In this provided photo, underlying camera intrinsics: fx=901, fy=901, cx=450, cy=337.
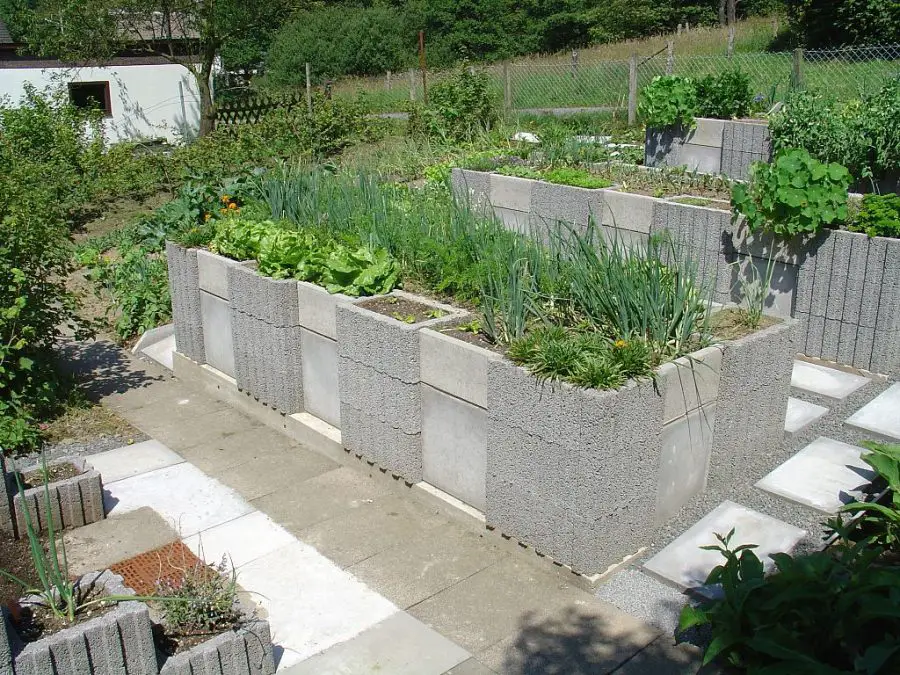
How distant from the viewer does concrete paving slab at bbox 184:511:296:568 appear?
4.57 meters

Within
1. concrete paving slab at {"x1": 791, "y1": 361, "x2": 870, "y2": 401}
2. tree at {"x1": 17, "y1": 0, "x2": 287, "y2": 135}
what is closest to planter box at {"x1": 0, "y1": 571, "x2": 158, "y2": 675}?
concrete paving slab at {"x1": 791, "y1": 361, "x2": 870, "y2": 401}

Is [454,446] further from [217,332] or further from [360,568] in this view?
[217,332]

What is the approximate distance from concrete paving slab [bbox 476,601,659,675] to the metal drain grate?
1567mm

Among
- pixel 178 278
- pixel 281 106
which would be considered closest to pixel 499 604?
pixel 178 278

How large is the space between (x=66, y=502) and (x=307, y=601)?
154 centimetres

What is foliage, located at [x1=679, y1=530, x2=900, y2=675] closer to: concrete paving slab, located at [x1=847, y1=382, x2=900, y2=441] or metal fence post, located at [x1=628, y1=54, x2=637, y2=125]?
concrete paving slab, located at [x1=847, y1=382, x2=900, y2=441]

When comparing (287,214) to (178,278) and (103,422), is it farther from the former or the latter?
(103,422)

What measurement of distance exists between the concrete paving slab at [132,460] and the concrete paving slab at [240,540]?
3.24ft

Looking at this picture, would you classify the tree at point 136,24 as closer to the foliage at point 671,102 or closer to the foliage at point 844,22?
the foliage at point 671,102

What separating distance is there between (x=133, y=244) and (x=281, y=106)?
8481 millimetres

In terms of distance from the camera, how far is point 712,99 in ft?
31.8

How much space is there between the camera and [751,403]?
4902 millimetres

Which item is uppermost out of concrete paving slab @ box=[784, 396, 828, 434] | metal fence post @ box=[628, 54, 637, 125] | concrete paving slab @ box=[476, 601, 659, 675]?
metal fence post @ box=[628, 54, 637, 125]

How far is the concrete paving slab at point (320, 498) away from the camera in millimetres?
4945
